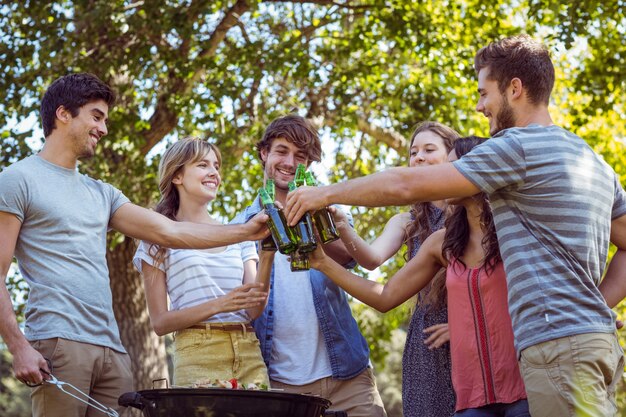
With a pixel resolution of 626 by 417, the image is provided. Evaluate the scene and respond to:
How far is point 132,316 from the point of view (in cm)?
978

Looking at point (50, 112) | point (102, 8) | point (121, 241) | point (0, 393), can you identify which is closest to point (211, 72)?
point (102, 8)

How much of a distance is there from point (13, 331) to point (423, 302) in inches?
67.4

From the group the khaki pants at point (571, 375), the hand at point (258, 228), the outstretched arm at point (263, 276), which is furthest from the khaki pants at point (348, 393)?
the khaki pants at point (571, 375)

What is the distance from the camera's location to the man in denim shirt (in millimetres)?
4090

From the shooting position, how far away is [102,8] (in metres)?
9.54

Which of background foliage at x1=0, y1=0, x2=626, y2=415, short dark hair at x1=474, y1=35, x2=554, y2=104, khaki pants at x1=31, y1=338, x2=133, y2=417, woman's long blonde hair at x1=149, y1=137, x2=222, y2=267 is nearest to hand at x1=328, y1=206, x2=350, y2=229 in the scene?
woman's long blonde hair at x1=149, y1=137, x2=222, y2=267

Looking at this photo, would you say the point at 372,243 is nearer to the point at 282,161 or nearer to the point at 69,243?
the point at 282,161

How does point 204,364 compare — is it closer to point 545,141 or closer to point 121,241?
point 545,141

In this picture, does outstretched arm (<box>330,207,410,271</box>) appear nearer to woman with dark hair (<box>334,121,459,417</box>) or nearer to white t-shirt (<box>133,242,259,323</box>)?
woman with dark hair (<box>334,121,459,417</box>)

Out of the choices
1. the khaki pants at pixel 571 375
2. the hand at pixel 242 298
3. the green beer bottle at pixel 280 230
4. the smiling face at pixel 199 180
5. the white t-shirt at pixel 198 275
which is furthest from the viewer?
the smiling face at pixel 199 180

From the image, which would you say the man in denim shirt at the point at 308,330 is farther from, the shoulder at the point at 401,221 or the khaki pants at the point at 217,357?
the shoulder at the point at 401,221

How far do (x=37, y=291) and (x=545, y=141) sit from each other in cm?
207

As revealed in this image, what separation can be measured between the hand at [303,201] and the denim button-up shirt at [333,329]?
942mm

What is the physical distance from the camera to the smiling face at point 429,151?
4.30 m
